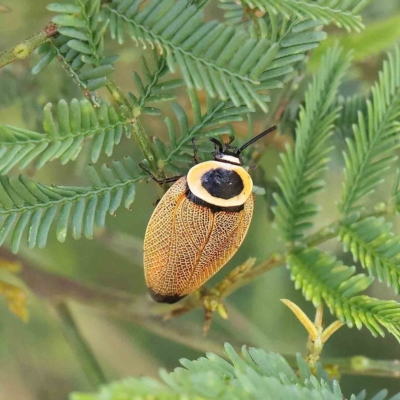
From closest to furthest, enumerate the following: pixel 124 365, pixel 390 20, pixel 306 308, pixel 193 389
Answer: pixel 193 389 → pixel 390 20 → pixel 306 308 → pixel 124 365

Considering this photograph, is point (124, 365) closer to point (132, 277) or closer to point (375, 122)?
point (132, 277)

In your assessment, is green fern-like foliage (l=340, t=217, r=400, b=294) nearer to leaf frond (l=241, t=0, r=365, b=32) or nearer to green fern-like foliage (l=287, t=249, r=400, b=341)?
green fern-like foliage (l=287, t=249, r=400, b=341)

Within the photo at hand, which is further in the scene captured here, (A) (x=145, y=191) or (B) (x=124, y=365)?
(B) (x=124, y=365)

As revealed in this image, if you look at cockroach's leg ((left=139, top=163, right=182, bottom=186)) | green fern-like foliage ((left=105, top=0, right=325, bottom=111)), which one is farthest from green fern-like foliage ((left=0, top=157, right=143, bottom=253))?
green fern-like foliage ((left=105, top=0, right=325, bottom=111))

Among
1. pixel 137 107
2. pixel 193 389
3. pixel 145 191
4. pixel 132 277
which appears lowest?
pixel 132 277

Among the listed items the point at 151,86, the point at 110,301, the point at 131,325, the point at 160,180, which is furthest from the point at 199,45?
the point at 131,325

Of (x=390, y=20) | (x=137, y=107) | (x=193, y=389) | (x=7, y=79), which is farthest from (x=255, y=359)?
(x=390, y=20)

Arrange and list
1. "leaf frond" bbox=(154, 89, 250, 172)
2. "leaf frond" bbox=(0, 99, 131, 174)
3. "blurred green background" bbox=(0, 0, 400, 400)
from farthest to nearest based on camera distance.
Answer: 1. "blurred green background" bbox=(0, 0, 400, 400)
2. "leaf frond" bbox=(154, 89, 250, 172)
3. "leaf frond" bbox=(0, 99, 131, 174)
